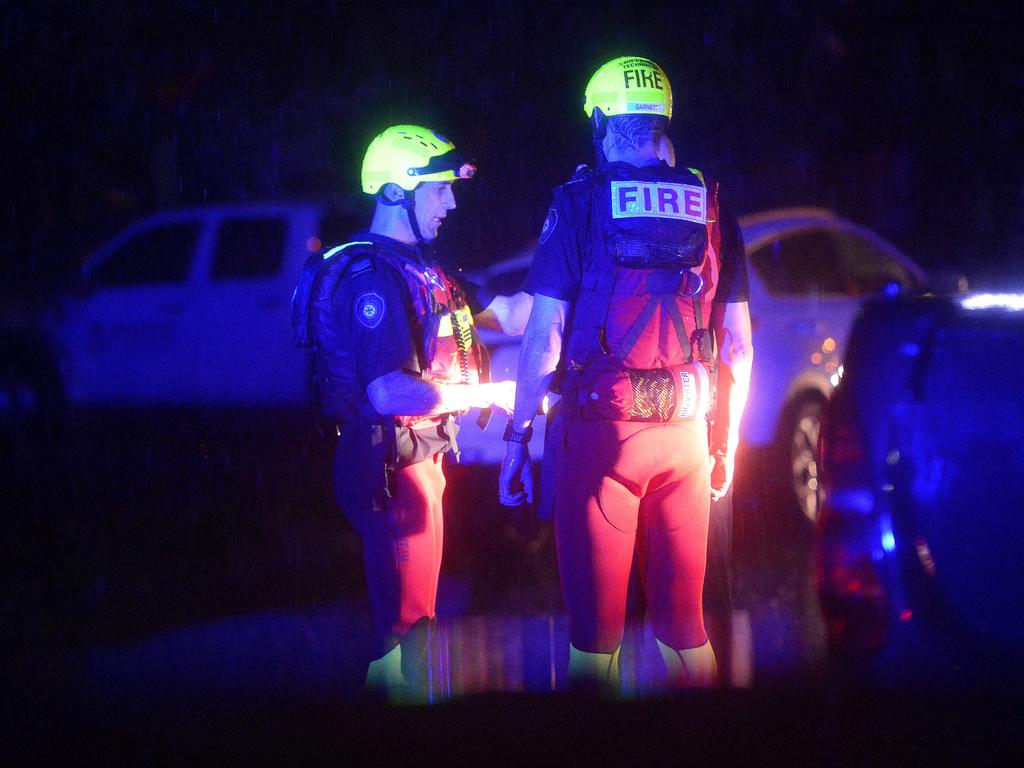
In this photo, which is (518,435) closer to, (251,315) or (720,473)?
(720,473)

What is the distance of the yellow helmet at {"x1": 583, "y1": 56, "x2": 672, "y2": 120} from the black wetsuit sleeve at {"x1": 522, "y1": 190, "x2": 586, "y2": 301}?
296 millimetres

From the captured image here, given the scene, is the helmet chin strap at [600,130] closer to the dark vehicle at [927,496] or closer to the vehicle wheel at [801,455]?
the dark vehicle at [927,496]

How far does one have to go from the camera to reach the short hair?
10.8ft

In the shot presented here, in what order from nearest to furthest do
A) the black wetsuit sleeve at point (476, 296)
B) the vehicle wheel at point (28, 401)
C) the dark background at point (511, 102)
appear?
the black wetsuit sleeve at point (476, 296) → the vehicle wheel at point (28, 401) → the dark background at point (511, 102)

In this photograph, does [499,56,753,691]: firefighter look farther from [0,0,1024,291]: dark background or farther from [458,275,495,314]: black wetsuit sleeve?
[0,0,1024,291]: dark background

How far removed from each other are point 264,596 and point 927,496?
3.80m

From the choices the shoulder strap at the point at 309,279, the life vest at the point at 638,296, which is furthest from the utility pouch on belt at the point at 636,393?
the shoulder strap at the point at 309,279

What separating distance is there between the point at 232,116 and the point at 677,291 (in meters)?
12.6

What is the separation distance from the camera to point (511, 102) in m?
13.8

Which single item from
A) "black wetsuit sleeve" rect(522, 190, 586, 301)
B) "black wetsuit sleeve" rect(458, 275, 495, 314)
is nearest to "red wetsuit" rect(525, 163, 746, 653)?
"black wetsuit sleeve" rect(522, 190, 586, 301)

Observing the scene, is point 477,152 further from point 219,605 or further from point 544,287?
point 544,287

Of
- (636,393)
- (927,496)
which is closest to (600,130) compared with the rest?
(636,393)

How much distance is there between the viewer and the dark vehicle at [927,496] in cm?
324

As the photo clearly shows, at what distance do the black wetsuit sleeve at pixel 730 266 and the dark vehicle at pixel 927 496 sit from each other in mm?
577
